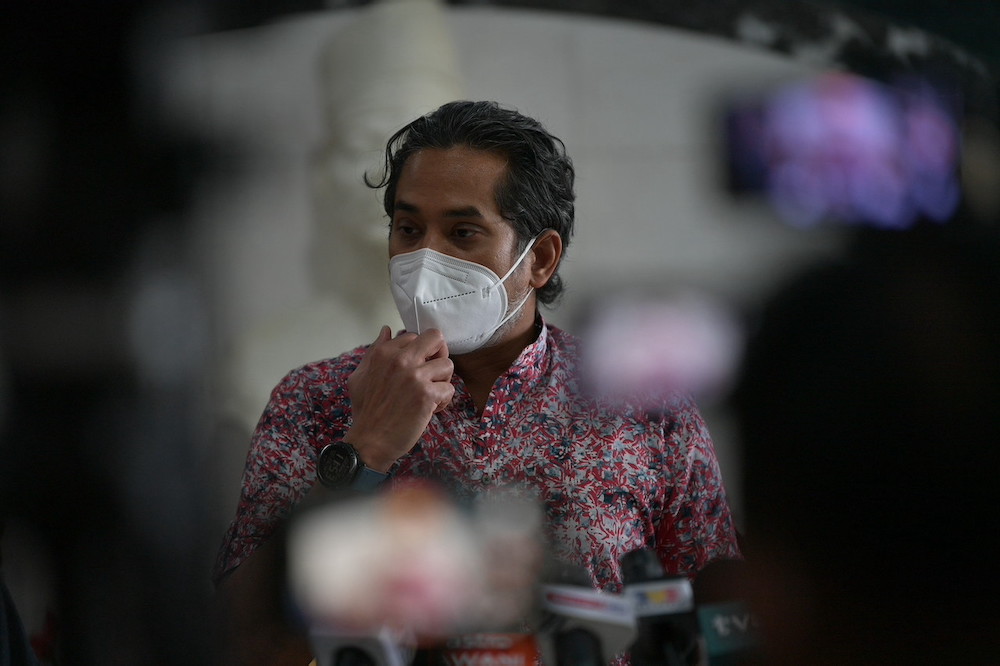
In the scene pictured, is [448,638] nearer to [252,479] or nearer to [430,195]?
[252,479]

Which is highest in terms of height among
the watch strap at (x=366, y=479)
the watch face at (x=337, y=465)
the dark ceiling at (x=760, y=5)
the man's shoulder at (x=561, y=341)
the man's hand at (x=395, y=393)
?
the dark ceiling at (x=760, y=5)

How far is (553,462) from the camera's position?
1.07 metres

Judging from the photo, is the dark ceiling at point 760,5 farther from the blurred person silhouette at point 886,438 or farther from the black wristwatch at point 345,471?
the black wristwatch at point 345,471

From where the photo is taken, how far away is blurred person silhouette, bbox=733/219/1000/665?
1.30m

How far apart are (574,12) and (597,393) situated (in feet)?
1.75

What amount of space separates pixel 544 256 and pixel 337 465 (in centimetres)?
36

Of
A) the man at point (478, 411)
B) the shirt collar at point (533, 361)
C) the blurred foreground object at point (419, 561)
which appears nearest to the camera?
the blurred foreground object at point (419, 561)

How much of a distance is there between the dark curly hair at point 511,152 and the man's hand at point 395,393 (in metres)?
0.18

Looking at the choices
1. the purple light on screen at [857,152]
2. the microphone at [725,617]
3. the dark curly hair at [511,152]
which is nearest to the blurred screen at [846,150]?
the purple light on screen at [857,152]

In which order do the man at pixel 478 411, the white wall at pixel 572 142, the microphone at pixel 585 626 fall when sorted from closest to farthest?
the microphone at pixel 585 626
the man at pixel 478 411
the white wall at pixel 572 142

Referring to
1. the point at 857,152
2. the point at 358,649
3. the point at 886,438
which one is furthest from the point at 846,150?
the point at 358,649

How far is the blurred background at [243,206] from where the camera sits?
118cm

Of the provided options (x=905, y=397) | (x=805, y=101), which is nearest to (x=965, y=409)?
(x=905, y=397)

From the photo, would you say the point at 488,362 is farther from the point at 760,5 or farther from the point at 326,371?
the point at 760,5
